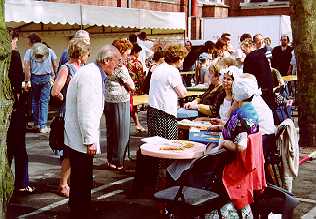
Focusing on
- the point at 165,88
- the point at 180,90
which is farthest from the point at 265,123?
the point at 165,88

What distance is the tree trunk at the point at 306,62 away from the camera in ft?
34.2

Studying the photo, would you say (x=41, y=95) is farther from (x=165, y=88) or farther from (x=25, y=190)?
(x=165, y=88)

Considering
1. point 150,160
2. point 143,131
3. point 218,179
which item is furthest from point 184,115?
point 143,131

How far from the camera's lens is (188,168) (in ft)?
18.6

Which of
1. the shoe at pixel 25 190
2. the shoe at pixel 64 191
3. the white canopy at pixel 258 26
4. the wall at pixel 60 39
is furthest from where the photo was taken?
the white canopy at pixel 258 26

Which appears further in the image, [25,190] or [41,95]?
[41,95]

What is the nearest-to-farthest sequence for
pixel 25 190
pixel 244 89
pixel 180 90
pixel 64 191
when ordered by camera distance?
pixel 244 89, pixel 180 90, pixel 64 191, pixel 25 190

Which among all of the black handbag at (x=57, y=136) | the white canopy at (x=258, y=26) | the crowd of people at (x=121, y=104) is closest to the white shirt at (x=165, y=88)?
the crowd of people at (x=121, y=104)

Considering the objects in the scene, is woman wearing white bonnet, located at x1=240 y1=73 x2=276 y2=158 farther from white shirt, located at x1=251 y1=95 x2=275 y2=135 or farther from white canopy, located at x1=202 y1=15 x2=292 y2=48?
white canopy, located at x1=202 y1=15 x2=292 y2=48

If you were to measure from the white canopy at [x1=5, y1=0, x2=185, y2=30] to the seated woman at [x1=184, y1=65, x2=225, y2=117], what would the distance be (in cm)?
564

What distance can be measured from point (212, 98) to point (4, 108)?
462 centimetres

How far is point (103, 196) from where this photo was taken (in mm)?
7594

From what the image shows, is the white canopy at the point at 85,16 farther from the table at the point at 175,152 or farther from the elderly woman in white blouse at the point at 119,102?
the table at the point at 175,152

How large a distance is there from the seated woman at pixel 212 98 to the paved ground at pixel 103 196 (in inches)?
52.3
